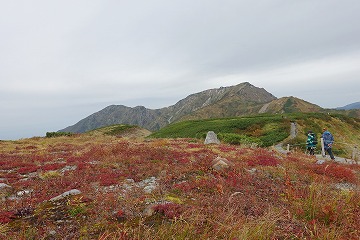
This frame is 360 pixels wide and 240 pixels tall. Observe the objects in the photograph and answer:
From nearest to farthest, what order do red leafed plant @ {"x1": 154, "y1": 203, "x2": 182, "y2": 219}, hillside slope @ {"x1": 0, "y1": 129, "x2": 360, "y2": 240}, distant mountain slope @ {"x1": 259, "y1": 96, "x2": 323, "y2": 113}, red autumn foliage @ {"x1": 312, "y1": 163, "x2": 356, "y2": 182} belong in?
1. hillside slope @ {"x1": 0, "y1": 129, "x2": 360, "y2": 240}
2. red leafed plant @ {"x1": 154, "y1": 203, "x2": 182, "y2": 219}
3. red autumn foliage @ {"x1": 312, "y1": 163, "x2": 356, "y2": 182}
4. distant mountain slope @ {"x1": 259, "y1": 96, "x2": 323, "y2": 113}

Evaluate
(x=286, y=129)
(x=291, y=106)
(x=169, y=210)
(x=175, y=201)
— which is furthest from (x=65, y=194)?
(x=291, y=106)

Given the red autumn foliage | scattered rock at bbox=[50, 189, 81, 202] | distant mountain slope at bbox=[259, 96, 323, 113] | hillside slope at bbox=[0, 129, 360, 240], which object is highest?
distant mountain slope at bbox=[259, 96, 323, 113]

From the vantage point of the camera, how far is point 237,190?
31.8 ft

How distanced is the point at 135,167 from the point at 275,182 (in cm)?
714

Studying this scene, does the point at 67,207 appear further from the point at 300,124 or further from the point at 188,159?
the point at 300,124

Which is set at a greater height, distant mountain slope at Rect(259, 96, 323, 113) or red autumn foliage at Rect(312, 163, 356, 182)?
distant mountain slope at Rect(259, 96, 323, 113)

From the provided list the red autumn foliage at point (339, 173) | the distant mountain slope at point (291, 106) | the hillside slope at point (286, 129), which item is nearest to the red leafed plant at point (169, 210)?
the red autumn foliage at point (339, 173)

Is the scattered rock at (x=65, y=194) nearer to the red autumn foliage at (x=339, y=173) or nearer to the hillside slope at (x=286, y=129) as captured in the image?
the red autumn foliage at (x=339, y=173)

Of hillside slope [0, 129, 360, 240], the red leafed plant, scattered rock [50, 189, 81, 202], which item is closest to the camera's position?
hillside slope [0, 129, 360, 240]

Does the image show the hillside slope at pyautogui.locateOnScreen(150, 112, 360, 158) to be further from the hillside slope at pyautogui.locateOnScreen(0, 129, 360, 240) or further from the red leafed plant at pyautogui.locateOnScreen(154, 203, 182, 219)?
the red leafed plant at pyautogui.locateOnScreen(154, 203, 182, 219)

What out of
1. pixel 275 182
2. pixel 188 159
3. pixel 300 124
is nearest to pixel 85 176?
pixel 188 159

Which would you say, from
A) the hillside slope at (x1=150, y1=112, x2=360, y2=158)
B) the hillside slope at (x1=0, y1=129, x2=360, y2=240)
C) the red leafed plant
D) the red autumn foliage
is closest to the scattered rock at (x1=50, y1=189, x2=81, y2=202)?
the hillside slope at (x1=0, y1=129, x2=360, y2=240)

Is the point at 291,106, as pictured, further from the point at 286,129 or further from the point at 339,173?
the point at 339,173

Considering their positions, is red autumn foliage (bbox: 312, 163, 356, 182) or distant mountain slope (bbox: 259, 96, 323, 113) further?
distant mountain slope (bbox: 259, 96, 323, 113)
